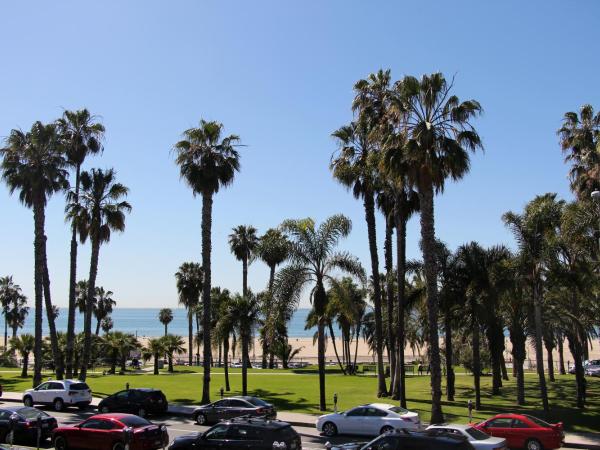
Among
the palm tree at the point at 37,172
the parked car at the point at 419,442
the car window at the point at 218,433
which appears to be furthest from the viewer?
the palm tree at the point at 37,172

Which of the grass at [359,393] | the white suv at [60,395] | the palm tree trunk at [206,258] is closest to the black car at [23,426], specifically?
the white suv at [60,395]

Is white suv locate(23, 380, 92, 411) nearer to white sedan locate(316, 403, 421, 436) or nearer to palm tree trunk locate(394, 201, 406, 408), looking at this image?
white sedan locate(316, 403, 421, 436)

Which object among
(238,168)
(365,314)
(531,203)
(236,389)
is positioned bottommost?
(236,389)

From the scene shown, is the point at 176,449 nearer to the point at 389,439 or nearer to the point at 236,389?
the point at 389,439

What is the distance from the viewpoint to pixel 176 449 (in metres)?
17.2

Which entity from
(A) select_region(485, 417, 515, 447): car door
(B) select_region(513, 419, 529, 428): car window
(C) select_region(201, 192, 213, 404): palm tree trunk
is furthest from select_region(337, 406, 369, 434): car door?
(C) select_region(201, 192, 213, 404): palm tree trunk

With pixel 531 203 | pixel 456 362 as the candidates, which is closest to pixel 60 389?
pixel 531 203

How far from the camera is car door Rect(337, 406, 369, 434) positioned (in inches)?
890

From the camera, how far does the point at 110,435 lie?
18.7 m

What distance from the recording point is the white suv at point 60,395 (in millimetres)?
30281

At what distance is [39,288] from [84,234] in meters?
4.63

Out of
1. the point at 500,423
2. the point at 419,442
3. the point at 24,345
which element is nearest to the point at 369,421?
the point at 500,423

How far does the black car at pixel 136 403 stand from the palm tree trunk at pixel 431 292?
13.2 m

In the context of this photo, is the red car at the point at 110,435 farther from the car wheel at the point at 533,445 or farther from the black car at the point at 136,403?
the car wheel at the point at 533,445
